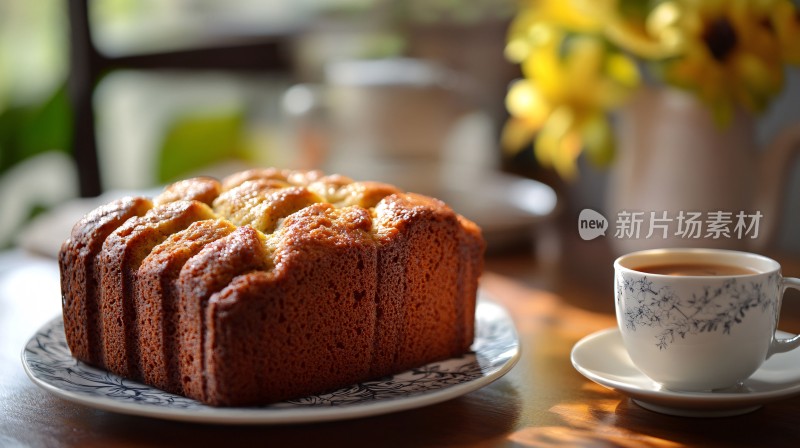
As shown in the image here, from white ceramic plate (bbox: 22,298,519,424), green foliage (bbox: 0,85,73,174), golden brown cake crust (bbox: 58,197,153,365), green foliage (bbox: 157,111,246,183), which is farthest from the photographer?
green foliage (bbox: 157,111,246,183)

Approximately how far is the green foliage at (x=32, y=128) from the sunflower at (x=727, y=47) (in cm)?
204

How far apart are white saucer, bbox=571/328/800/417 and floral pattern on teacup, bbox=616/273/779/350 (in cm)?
5

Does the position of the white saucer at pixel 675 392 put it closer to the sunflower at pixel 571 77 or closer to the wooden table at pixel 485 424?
the wooden table at pixel 485 424

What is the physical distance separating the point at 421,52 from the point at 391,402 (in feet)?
6.46

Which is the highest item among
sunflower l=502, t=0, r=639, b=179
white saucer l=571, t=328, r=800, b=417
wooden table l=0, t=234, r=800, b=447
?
sunflower l=502, t=0, r=639, b=179

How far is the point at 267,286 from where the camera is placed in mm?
765

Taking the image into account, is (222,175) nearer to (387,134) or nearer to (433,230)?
(387,134)

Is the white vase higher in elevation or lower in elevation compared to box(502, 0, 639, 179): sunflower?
lower

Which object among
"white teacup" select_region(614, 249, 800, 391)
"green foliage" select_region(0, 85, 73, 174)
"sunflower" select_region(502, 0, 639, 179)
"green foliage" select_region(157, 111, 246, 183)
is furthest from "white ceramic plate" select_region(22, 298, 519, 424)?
"green foliage" select_region(157, 111, 246, 183)

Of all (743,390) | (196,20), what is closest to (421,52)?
(196,20)

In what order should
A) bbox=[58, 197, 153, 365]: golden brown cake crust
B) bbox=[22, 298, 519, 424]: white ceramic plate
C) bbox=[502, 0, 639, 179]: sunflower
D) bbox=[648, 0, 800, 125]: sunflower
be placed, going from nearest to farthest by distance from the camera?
bbox=[22, 298, 519, 424]: white ceramic plate, bbox=[58, 197, 153, 365]: golden brown cake crust, bbox=[648, 0, 800, 125]: sunflower, bbox=[502, 0, 639, 179]: sunflower

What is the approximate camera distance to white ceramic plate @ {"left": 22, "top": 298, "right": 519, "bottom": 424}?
0.72 metres

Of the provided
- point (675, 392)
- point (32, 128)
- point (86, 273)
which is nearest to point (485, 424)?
point (675, 392)

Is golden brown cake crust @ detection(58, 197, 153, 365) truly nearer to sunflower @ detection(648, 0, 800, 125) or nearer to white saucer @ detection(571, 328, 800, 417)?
white saucer @ detection(571, 328, 800, 417)
